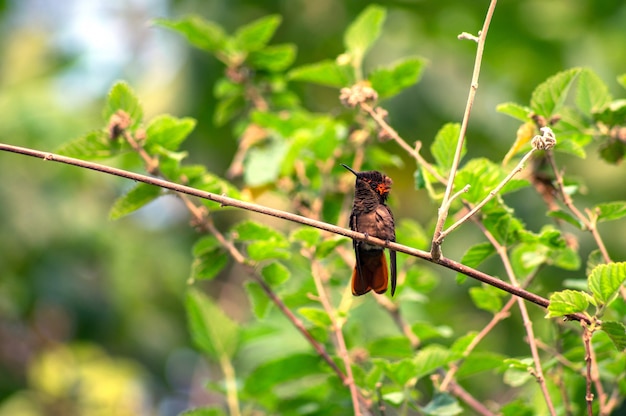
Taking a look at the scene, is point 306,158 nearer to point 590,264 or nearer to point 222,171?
point 590,264

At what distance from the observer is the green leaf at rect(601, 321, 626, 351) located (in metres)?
2.14

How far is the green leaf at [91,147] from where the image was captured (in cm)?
294

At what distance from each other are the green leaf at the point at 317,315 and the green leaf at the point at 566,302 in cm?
93

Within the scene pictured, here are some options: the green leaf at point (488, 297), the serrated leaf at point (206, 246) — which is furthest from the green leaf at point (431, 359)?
the serrated leaf at point (206, 246)

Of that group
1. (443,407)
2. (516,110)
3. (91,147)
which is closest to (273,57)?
(91,147)

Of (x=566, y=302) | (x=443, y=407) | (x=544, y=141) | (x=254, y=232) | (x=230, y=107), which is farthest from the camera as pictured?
(x=230, y=107)

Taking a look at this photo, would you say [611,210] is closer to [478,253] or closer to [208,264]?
[478,253]

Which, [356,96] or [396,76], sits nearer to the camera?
[356,96]

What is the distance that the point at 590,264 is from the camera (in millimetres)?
2744

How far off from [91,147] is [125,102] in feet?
0.67

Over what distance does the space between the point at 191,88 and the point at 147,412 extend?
3.78 m

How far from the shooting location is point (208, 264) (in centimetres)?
297

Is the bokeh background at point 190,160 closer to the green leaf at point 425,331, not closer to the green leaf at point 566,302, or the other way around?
the green leaf at point 425,331

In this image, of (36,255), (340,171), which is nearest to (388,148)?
(36,255)
